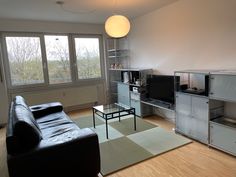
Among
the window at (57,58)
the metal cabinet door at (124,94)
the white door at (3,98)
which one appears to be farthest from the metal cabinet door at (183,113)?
the white door at (3,98)

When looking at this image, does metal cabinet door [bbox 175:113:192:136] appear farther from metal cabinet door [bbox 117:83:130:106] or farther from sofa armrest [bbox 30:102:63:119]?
sofa armrest [bbox 30:102:63:119]

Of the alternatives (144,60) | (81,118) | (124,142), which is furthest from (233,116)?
(81,118)

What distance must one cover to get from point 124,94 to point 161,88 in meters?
1.23

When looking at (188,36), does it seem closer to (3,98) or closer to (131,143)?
(131,143)


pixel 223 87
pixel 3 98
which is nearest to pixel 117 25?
pixel 223 87

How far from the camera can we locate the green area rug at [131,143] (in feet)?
8.40

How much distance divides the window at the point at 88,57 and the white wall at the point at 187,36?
130 cm

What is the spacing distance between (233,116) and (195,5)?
1946 mm

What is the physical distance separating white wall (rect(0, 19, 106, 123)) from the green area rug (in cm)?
132

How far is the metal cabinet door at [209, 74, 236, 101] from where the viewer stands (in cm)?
242

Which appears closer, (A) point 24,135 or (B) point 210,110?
(A) point 24,135

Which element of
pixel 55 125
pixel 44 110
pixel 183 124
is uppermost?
pixel 44 110

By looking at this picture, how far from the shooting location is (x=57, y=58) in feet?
16.2

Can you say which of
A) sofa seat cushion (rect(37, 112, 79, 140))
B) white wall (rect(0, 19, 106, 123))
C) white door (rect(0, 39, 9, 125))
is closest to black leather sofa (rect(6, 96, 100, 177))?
sofa seat cushion (rect(37, 112, 79, 140))
